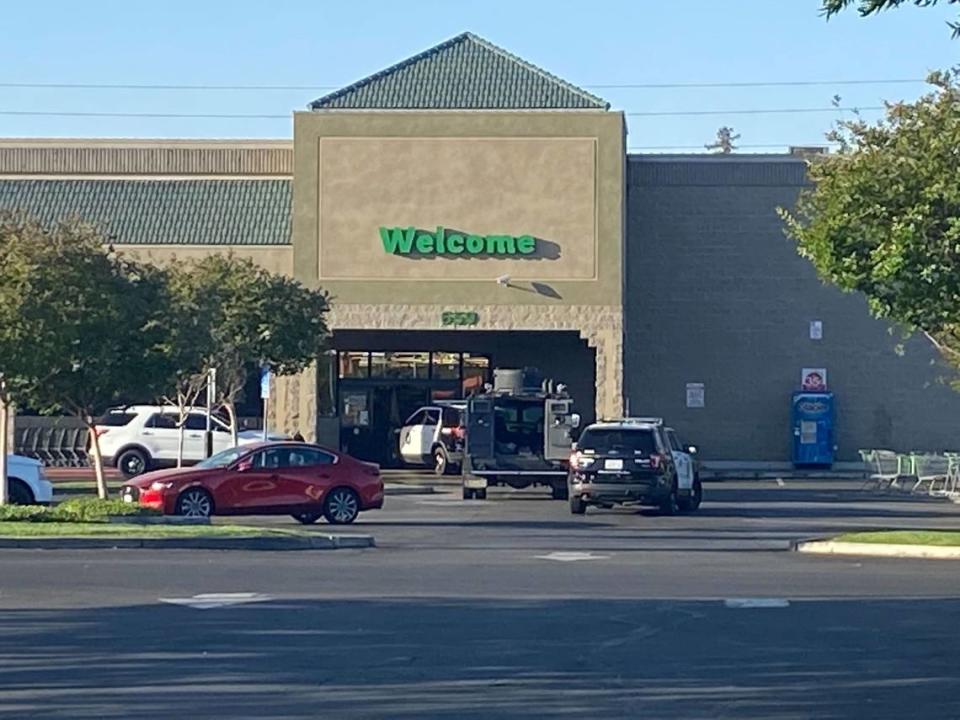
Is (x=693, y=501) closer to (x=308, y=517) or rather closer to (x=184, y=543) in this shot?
(x=308, y=517)

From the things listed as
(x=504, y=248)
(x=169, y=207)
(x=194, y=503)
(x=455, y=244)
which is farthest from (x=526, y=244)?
(x=194, y=503)

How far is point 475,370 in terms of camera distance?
50.1 meters

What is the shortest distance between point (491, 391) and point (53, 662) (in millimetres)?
24934

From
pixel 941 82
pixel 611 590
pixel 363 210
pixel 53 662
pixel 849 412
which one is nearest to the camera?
pixel 53 662

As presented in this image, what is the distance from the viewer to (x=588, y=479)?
31.7 m

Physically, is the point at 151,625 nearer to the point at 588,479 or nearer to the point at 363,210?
the point at 588,479

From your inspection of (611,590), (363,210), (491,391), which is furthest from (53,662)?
(363,210)

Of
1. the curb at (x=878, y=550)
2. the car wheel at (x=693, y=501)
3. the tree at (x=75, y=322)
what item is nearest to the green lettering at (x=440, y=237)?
the car wheel at (x=693, y=501)

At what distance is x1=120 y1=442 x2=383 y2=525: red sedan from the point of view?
28516 millimetres

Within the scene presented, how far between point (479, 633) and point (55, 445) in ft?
114

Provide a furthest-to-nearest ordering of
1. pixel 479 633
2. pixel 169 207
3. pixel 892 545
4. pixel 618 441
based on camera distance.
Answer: pixel 169 207
pixel 618 441
pixel 892 545
pixel 479 633

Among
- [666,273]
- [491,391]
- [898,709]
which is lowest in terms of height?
[898,709]

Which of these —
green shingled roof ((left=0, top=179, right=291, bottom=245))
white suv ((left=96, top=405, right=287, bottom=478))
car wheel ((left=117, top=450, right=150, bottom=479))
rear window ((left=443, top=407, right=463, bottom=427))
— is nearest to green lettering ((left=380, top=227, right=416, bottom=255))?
green shingled roof ((left=0, top=179, right=291, bottom=245))

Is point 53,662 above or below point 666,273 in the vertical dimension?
below
